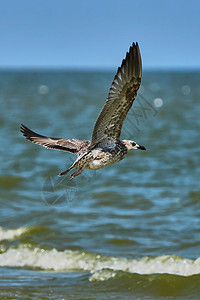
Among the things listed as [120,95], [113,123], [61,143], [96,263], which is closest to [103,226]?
[96,263]

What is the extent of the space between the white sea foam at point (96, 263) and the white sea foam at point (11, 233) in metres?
0.69

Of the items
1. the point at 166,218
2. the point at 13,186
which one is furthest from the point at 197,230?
the point at 13,186

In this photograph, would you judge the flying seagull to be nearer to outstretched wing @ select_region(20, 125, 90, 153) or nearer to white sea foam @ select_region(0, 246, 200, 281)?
outstretched wing @ select_region(20, 125, 90, 153)

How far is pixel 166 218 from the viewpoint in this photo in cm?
1114

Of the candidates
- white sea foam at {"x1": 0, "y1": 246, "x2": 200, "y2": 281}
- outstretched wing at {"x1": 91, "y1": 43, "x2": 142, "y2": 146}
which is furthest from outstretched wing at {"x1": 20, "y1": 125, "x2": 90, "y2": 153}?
white sea foam at {"x1": 0, "y1": 246, "x2": 200, "y2": 281}

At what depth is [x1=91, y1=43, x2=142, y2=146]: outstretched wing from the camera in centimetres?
593

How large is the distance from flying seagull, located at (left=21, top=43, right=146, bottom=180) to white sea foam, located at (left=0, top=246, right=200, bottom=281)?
2.66 m

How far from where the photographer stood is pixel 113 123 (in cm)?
613

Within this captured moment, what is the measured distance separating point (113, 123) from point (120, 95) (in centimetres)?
31

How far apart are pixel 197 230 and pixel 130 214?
5.32 ft

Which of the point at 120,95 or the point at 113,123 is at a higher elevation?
the point at 120,95

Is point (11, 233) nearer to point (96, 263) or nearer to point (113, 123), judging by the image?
point (96, 263)

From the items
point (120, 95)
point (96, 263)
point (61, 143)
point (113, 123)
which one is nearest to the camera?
point (120, 95)

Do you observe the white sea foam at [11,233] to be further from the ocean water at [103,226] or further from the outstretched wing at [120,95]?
the outstretched wing at [120,95]
